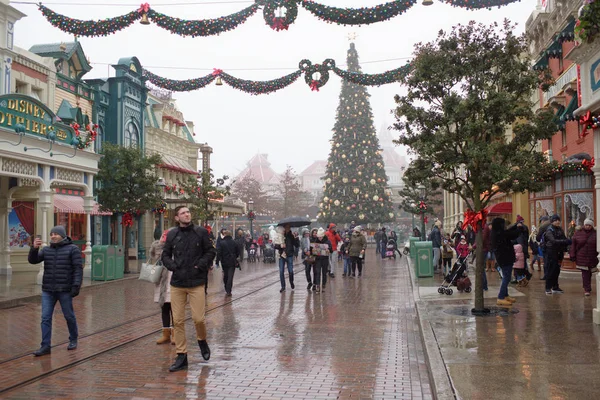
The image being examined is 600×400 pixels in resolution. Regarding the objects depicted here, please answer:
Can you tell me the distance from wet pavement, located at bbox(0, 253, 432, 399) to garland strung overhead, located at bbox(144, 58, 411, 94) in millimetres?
7472

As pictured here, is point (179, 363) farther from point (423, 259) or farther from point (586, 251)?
point (423, 259)

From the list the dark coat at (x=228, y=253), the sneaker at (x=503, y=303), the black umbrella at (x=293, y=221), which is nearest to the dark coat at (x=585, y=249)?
the sneaker at (x=503, y=303)

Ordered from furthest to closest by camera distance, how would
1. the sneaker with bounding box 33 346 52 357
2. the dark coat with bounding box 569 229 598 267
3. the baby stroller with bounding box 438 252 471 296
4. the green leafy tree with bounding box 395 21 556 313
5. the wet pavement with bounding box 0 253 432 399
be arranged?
the baby stroller with bounding box 438 252 471 296, the dark coat with bounding box 569 229 598 267, the green leafy tree with bounding box 395 21 556 313, the sneaker with bounding box 33 346 52 357, the wet pavement with bounding box 0 253 432 399

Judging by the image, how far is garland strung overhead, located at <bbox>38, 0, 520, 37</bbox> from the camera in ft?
44.9

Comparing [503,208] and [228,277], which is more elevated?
[503,208]

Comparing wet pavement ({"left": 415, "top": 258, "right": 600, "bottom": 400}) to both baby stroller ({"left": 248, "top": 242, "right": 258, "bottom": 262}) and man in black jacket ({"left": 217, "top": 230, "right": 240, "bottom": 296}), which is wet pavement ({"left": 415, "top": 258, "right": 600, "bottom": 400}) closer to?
man in black jacket ({"left": 217, "top": 230, "right": 240, "bottom": 296})

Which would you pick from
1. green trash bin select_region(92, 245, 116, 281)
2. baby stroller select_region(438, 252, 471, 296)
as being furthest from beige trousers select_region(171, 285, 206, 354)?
green trash bin select_region(92, 245, 116, 281)

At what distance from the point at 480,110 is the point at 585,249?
4199mm

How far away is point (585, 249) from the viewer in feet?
41.4

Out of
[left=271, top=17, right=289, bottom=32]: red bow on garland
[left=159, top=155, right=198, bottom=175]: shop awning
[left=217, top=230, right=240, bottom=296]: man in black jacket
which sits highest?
[left=271, top=17, right=289, bottom=32]: red bow on garland

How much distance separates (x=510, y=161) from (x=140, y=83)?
29001mm

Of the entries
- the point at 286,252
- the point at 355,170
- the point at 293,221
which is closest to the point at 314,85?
the point at 293,221

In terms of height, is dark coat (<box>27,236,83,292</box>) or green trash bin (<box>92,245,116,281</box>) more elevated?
dark coat (<box>27,236,83,292</box>)

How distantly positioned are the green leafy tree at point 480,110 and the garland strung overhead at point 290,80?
682 centimetres
